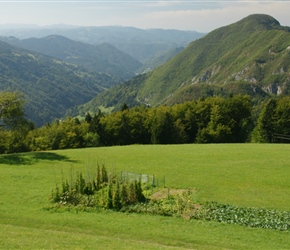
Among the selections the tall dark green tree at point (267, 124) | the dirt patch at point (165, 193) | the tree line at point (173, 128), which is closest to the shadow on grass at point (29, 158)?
the dirt patch at point (165, 193)

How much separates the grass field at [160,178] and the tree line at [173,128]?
2795 cm

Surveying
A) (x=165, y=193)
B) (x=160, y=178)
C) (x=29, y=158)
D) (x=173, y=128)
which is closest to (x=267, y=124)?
(x=173, y=128)

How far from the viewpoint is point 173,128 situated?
89812mm

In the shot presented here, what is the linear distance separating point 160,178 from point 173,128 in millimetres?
49348

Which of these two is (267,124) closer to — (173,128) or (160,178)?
(173,128)

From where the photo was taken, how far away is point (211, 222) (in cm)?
2844

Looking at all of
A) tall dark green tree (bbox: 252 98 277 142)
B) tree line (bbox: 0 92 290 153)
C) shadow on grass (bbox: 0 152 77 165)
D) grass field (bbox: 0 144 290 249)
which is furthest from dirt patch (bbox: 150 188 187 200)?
tall dark green tree (bbox: 252 98 277 142)

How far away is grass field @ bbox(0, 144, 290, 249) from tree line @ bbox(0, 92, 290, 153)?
27953mm

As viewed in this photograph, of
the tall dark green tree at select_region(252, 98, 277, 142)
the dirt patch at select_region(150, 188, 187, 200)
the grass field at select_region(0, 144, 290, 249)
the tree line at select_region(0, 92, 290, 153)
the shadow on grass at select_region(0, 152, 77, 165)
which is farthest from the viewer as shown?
the tall dark green tree at select_region(252, 98, 277, 142)

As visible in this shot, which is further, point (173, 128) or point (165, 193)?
point (173, 128)

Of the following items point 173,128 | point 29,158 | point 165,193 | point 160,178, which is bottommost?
point 165,193

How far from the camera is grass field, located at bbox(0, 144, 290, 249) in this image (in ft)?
77.3

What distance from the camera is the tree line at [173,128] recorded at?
290 ft

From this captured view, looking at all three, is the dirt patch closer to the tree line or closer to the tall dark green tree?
the tree line
